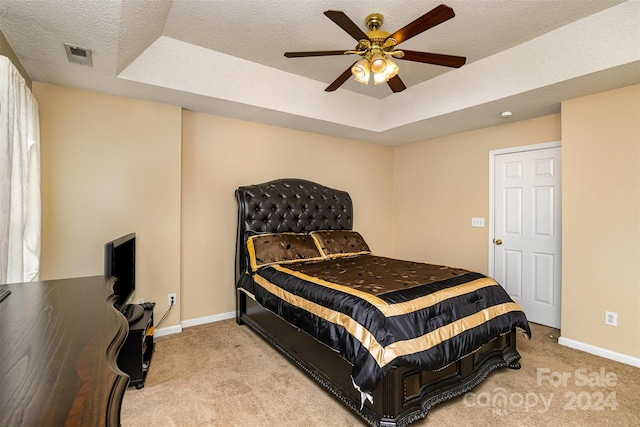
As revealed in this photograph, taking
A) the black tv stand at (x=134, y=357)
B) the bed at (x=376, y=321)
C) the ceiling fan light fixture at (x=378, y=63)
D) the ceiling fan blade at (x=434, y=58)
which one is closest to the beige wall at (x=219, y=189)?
the bed at (x=376, y=321)

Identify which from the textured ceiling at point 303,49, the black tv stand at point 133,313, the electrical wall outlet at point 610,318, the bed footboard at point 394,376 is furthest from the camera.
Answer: the electrical wall outlet at point 610,318

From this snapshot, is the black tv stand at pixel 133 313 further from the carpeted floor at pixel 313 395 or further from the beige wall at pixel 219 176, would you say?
the beige wall at pixel 219 176

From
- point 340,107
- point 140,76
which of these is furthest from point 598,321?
point 140,76

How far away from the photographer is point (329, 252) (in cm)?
358

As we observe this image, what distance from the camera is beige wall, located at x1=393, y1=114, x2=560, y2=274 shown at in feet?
12.6

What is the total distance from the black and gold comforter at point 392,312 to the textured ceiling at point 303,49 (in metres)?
1.87

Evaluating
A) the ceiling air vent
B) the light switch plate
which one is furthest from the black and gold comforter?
the ceiling air vent

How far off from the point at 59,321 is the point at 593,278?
153 inches

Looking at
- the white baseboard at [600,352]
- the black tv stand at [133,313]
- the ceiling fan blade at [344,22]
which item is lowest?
the white baseboard at [600,352]

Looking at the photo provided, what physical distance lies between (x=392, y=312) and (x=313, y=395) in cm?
89

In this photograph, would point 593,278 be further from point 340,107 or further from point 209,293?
point 209,293

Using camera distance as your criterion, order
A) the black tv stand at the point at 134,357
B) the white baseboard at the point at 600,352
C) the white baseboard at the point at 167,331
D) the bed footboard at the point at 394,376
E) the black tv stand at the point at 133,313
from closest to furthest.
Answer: the bed footboard at the point at 394,376 < the black tv stand at the point at 134,357 < the black tv stand at the point at 133,313 < the white baseboard at the point at 600,352 < the white baseboard at the point at 167,331

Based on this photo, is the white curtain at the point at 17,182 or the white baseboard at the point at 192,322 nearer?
the white curtain at the point at 17,182

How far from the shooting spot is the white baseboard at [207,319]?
134 inches
